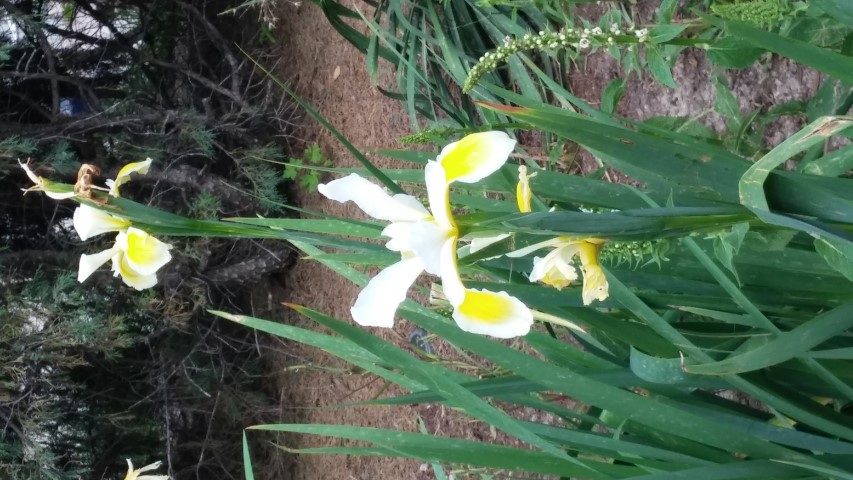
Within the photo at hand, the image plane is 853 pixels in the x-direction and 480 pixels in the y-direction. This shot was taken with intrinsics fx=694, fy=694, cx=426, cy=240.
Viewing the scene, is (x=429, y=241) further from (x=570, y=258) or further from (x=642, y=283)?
(x=642, y=283)

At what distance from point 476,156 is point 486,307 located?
125mm

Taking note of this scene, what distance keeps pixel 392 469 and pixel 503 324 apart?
84.8 inches

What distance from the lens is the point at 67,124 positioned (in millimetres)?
2600

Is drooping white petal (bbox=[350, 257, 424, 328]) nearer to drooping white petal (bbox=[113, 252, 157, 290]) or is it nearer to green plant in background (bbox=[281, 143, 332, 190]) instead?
drooping white petal (bbox=[113, 252, 157, 290])

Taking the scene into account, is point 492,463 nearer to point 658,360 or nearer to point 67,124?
point 658,360

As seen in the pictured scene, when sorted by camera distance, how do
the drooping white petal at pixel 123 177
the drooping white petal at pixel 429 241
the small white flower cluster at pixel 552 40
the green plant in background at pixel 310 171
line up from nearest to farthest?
the drooping white petal at pixel 429 241 < the drooping white petal at pixel 123 177 < the small white flower cluster at pixel 552 40 < the green plant in background at pixel 310 171

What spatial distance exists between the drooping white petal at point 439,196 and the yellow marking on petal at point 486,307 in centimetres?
7

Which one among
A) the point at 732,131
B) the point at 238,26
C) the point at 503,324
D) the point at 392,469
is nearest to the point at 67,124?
the point at 238,26

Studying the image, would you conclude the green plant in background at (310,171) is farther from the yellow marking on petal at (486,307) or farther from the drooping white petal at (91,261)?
the yellow marking on petal at (486,307)

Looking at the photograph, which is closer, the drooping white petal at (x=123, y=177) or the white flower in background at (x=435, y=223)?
the white flower in background at (x=435, y=223)

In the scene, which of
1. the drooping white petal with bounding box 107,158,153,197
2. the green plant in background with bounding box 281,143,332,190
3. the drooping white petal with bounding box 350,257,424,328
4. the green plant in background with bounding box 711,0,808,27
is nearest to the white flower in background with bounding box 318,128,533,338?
the drooping white petal with bounding box 350,257,424,328

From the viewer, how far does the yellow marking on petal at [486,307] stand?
57 cm

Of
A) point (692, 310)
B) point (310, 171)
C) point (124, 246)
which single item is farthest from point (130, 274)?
point (310, 171)

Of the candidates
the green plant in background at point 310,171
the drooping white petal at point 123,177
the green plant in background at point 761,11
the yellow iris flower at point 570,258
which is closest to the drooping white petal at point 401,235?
the yellow iris flower at point 570,258
